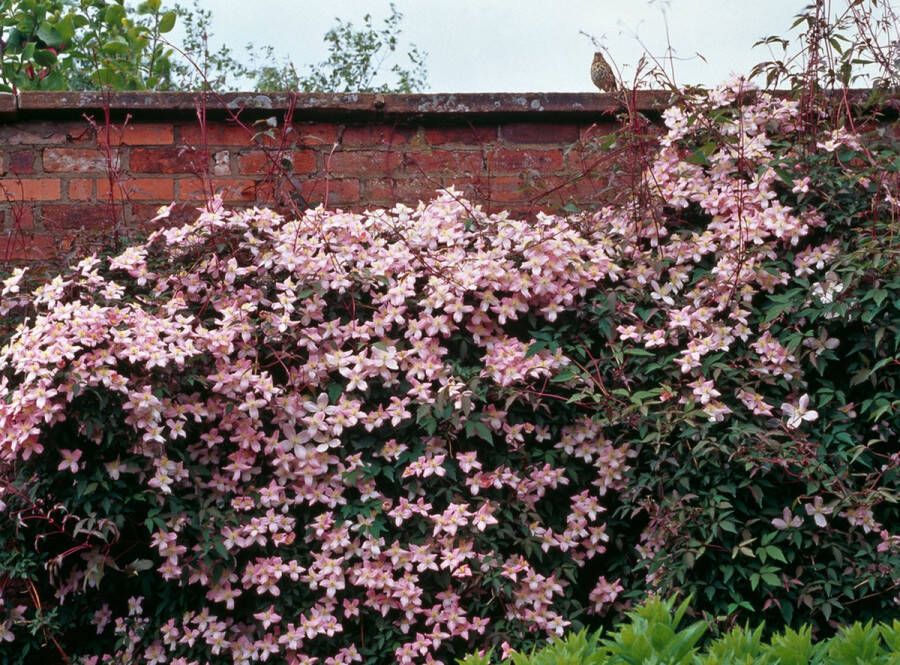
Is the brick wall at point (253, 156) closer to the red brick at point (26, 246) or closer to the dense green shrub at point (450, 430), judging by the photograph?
the red brick at point (26, 246)

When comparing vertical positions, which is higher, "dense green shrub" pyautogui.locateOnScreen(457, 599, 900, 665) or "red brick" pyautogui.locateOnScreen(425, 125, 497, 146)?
"red brick" pyautogui.locateOnScreen(425, 125, 497, 146)

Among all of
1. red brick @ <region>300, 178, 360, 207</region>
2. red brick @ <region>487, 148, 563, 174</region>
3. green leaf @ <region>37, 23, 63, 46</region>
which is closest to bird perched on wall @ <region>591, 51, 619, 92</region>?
red brick @ <region>487, 148, 563, 174</region>

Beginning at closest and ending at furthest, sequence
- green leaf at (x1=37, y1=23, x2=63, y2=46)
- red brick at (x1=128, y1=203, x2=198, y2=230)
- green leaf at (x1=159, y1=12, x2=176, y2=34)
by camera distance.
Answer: red brick at (x1=128, y1=203, x2=198, y2=230) → green leaf at (x1=37, y1=23, x2=63, y2=46) → green leaf at (x1=159, y1=12, x2=176, y2=34)

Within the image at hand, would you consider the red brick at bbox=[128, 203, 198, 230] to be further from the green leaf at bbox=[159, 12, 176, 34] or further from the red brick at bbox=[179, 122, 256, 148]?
the green leaf at bbox=[159, 12, 176, 34]

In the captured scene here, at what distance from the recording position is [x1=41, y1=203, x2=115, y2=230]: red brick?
404 centimetres

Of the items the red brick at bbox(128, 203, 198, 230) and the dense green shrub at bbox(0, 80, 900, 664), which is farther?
the red brick at bbox(128, 203, 198, 230)

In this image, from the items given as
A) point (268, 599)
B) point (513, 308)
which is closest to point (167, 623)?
point (268, 599)

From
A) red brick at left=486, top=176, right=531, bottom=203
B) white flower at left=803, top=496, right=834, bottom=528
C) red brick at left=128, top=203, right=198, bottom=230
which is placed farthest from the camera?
red brick at left=486, top=176, right=531, bottom=203

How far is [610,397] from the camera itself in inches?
131

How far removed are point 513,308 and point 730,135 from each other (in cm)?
101

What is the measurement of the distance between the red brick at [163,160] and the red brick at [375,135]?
55 centimetres

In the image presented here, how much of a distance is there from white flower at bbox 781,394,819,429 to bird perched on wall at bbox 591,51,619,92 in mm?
1485

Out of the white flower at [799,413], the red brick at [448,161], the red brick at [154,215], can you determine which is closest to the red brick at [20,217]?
the red brick at [154,215]

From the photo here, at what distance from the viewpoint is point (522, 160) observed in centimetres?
410
